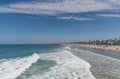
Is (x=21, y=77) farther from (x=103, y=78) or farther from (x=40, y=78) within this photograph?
(x=103, y=78)

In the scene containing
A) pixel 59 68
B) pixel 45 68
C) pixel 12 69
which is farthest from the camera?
pixel 59 68

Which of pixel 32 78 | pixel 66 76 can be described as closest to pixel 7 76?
pixel 32 78

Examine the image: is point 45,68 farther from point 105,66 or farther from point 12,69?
point 105,66

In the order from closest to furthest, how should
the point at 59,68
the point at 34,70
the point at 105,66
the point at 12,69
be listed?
the point at 34,70 → the point at 12,69 → the point at 59,68 → the point at 105,66

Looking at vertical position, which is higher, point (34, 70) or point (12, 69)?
point (12, 69)

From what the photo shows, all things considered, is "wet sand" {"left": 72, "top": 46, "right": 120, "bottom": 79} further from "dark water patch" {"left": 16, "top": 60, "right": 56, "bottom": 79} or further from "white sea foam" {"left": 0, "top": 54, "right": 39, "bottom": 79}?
"white sea foam" {"left": 0, "top": 54, "right": 39, "bottom": 79}

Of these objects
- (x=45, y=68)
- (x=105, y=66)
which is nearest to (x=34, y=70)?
(x=45, y=68)

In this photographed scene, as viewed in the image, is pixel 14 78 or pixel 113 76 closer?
pixel 14 78

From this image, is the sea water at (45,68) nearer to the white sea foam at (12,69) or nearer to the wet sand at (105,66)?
the white sea foam at (12,69)

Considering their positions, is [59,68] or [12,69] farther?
[59,68]

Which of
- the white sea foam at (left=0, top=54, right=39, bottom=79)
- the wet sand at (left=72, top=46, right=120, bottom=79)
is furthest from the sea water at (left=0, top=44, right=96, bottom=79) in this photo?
the wet sand at (left=72, top=46, right=120, bottom=79)

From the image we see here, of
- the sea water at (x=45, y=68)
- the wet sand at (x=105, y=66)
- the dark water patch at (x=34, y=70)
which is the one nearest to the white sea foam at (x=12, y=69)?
the sea water at (x=45, y=68)
